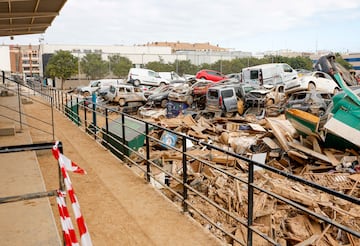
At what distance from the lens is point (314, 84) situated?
21.3 m

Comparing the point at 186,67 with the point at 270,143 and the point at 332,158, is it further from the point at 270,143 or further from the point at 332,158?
the point at 332,158

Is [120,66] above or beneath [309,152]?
above

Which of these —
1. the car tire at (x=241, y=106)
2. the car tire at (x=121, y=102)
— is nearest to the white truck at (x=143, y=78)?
the car tire at (x=121, y=102)

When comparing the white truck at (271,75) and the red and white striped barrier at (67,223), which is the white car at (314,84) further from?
the red and white striped barrier at (67,223)

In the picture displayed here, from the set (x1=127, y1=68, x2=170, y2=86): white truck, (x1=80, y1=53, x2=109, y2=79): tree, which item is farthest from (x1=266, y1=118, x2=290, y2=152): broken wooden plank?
(x1=80, y1=53, x2=109, y2=79): tree

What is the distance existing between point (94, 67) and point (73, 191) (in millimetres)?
52624

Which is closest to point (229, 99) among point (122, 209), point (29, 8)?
point (29, 8)

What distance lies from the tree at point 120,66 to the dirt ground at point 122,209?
4673 cm

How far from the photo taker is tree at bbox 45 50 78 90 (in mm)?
51375

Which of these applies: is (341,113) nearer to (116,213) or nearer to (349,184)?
(349,184)

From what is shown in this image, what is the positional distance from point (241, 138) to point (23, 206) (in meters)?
11.0

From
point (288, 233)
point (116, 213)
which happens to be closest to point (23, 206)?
point (116, 213)

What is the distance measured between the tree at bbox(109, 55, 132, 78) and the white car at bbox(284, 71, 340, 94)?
36117 millimetres

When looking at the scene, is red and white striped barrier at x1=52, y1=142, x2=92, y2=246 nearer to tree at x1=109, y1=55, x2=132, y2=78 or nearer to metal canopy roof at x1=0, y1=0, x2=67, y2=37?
metal canopy roof at x1=0, y1=0, x2=67, y2=37
